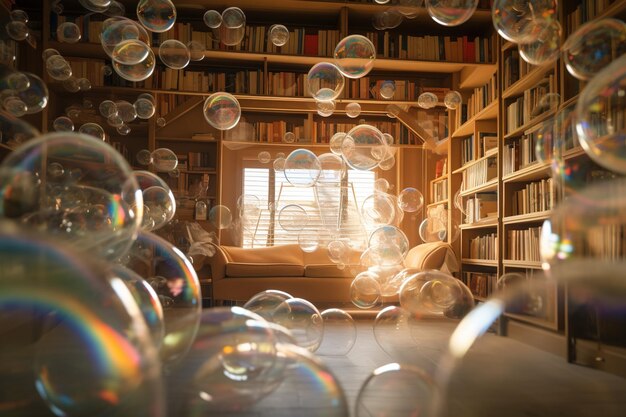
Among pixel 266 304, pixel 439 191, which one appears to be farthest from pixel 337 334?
pixel 439 191

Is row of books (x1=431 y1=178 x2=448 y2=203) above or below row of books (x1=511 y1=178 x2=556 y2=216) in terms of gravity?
above

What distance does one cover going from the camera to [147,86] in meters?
5.67

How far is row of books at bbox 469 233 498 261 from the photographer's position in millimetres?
4492

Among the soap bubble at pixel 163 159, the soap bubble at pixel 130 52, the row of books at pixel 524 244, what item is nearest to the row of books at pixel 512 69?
the row of books at pixel 524 244

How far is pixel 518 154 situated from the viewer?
403 cm

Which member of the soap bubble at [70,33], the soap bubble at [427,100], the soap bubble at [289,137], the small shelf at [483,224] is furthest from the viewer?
the soap bubble at [289,137]

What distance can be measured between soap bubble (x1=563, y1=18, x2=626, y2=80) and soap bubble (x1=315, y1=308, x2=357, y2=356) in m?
1.48

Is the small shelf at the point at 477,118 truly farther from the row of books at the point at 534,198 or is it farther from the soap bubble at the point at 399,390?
the soap bubble at the point at 399,390

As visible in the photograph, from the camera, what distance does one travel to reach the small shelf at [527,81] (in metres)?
3.57

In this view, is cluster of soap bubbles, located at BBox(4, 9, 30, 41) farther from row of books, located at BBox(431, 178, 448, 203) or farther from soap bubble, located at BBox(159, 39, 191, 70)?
row of books, located at BBox(431, 178, 448, 203)

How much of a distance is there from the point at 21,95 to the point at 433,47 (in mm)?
3731

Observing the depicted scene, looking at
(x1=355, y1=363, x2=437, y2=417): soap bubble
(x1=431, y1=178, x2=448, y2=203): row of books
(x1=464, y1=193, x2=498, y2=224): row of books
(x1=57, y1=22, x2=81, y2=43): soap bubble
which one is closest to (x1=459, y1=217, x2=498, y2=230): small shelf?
(x1=464, y1=193, x2=498, y2=224): row of books

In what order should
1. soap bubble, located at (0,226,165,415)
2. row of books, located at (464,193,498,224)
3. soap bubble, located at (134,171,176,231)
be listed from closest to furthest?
soap bubble, located at (0,226,165,415) < soap bubble, located at (134,171,176,231) < row of books, located at (464,193,498,224)

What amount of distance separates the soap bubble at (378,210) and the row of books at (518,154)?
165 centimetres
